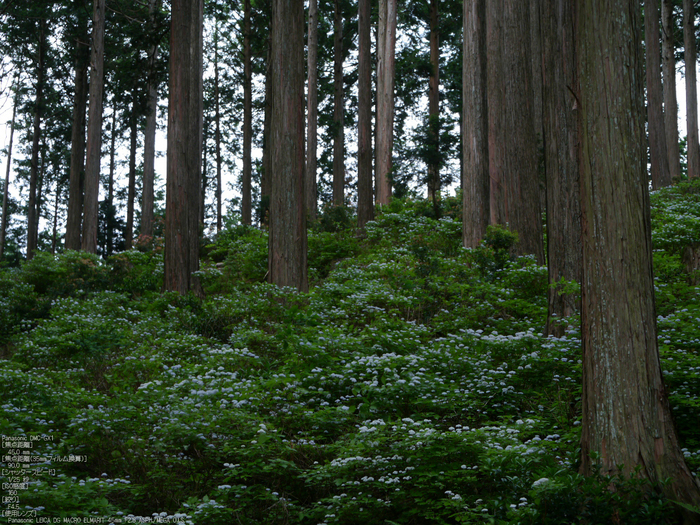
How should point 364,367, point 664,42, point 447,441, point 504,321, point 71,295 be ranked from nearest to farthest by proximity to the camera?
point 447,441 < point 364,367 < point 504,321 < point 71,295 < point 664,42

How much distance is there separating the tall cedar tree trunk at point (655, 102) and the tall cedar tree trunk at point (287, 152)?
50.0 feet

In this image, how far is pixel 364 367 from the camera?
5.59 m

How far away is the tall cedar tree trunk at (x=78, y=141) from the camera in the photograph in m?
19.9

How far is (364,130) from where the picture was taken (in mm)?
16734

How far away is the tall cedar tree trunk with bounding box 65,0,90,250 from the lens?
19.9 meters

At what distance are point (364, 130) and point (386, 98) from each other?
257 centimetres

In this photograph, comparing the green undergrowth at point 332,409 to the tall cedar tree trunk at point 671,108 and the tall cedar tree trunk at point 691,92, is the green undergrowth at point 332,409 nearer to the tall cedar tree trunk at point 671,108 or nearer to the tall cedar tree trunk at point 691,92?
the tall cedar tree trunk at point 691,92

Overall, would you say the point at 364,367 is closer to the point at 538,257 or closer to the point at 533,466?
the point at 533,466

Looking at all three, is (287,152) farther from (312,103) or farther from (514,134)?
(312,103)

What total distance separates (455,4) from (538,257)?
1635 cm

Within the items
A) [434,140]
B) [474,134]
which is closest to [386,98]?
[434,140]

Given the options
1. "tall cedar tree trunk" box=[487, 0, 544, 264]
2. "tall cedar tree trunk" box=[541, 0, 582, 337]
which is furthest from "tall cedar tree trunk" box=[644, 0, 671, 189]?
"tall cedar tree trunk" box=[541, 0, 582, 337]

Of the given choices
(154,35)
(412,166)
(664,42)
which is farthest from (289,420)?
(664,42)

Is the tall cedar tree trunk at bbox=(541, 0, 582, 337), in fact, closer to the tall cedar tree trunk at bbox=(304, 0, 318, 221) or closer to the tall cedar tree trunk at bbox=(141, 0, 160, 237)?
the tall cedar tree trunk at bbox=(304, 0, 318, 221)
